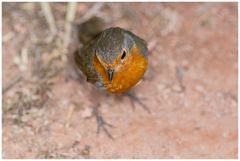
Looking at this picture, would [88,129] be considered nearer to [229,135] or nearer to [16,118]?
[16,118]

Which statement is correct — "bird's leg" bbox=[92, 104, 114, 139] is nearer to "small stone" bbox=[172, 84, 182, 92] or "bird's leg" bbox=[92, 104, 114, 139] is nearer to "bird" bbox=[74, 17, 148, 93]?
"bird" bbox=[74, 17, 148, 93]

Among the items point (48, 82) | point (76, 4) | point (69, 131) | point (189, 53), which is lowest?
point (69, 131)

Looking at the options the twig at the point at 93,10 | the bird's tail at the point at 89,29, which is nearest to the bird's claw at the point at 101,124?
the bird's tail at the point at 89,29

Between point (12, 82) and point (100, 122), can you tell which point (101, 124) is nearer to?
point (100, 122)

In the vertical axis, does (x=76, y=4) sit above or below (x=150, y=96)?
above

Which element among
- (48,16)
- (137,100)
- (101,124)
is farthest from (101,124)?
(48,16)

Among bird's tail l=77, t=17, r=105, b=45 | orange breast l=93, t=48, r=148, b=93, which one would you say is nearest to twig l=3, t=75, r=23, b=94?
bird's tail l=77, t=17, r=105, b=45

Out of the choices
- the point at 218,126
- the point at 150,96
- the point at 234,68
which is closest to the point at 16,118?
the point at 150,96

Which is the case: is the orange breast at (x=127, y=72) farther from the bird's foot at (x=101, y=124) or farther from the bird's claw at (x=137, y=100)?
the bird's claw at (x=137, y=100)
